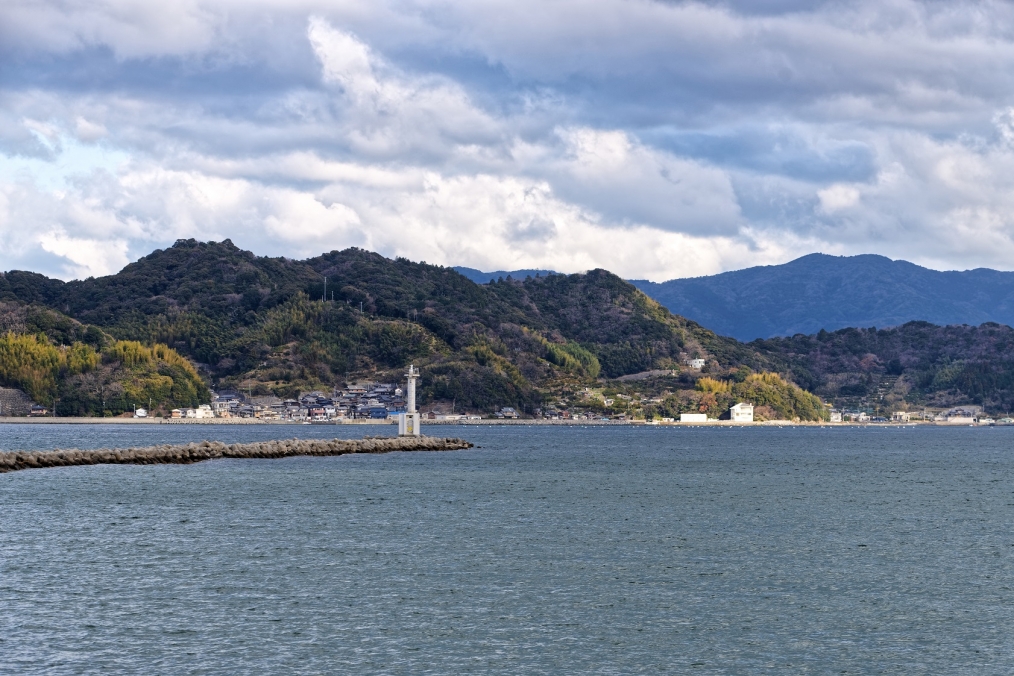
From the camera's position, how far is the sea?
28125mm

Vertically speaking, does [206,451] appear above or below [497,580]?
above

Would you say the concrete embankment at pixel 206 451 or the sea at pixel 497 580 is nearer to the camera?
the sea at pixel 497 580

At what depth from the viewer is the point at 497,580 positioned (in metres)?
38.6

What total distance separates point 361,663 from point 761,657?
9.21m

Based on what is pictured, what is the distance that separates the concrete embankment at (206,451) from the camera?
92.4m

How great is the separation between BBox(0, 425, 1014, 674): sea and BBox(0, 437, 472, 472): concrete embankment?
1373 centimetres

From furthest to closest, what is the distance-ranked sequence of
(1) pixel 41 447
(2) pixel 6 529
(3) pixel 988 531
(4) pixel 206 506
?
(1) pixel 41 447, (4) pixel 206 506, (3) pixel 988 531, (2) pixel 6 529

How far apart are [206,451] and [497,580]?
252 ft

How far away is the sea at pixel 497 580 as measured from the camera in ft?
92.3

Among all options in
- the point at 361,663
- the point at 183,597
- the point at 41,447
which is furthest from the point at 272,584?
the point at 41,447

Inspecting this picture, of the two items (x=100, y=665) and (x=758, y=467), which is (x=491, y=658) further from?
(x=758, y=467)

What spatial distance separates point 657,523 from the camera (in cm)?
5700

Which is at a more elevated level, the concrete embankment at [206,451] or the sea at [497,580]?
the concrete embankment at [206,451]

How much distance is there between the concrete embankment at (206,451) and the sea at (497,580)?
1373cm
